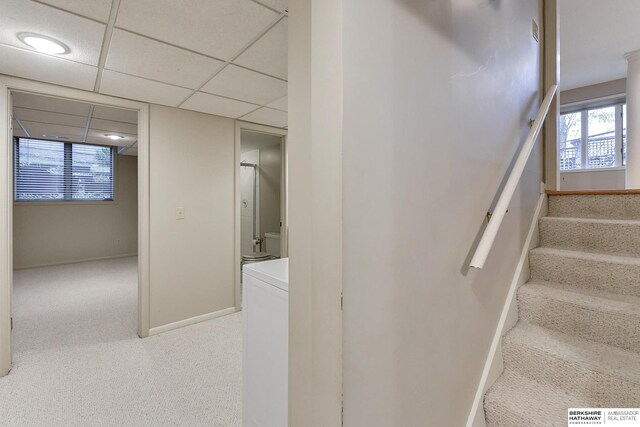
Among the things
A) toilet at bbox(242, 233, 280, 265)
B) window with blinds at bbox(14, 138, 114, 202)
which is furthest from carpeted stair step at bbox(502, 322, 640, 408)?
window with blinds at bbox(14, 138, 114, 202)

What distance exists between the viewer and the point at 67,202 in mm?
5914

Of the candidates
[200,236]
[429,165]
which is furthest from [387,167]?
[200,236]

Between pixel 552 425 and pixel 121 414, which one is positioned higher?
pixel 552 425

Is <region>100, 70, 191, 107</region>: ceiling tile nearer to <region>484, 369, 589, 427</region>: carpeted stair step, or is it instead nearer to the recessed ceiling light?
the recessed ceiling light

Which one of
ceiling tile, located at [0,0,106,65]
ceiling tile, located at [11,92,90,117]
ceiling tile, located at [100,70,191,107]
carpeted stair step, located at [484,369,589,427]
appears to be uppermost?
ceiling tile, located at [11,92,90,117]

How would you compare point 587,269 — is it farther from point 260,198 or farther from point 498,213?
point 260,198

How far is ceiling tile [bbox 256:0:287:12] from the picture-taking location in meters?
1.49

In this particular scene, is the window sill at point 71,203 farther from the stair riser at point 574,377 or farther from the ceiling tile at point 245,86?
the stair riser at point 574,377

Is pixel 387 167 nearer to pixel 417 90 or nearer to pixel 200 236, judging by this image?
pixel 417 90

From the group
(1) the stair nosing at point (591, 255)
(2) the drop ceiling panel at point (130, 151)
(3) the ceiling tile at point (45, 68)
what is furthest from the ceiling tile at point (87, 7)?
(2) the drop ceiling panel at point (130, 151)

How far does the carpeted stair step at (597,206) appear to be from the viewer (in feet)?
6.19

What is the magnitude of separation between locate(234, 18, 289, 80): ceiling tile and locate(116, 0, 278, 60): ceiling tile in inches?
2.9

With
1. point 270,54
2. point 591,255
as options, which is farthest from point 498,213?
point 270,54

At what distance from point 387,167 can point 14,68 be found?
2890 millimetres
